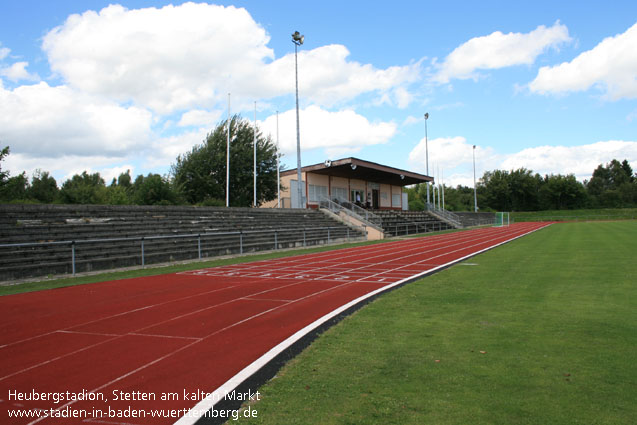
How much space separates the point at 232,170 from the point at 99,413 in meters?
41.5

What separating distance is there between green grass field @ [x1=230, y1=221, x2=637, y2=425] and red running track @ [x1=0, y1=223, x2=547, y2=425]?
722 mm

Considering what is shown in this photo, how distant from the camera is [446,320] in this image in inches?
250

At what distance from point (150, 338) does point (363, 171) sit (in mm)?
37629

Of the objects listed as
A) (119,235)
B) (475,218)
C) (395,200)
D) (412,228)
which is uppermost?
(395,200)

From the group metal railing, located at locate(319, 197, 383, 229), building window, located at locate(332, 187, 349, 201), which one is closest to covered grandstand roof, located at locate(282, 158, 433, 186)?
building window, located at locate(332, 187, 349, 201)

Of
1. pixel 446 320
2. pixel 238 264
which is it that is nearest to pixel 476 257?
pixel 238 264

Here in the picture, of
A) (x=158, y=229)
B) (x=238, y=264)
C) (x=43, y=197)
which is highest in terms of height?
(x=43, y=197)

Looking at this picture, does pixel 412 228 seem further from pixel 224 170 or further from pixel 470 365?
pixel 470 365

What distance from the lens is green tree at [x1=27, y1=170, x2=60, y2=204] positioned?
5661 centimetres

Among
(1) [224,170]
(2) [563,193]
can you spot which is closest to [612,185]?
(2) [563,193]

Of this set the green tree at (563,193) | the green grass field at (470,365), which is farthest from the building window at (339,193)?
the green tree at (563,193)

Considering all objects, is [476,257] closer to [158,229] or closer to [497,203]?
[158,229]

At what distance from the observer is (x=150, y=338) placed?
5.95m

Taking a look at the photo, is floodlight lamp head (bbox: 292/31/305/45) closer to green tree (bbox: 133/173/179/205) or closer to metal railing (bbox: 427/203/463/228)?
green tree (bbox: 133/173/179/205)
